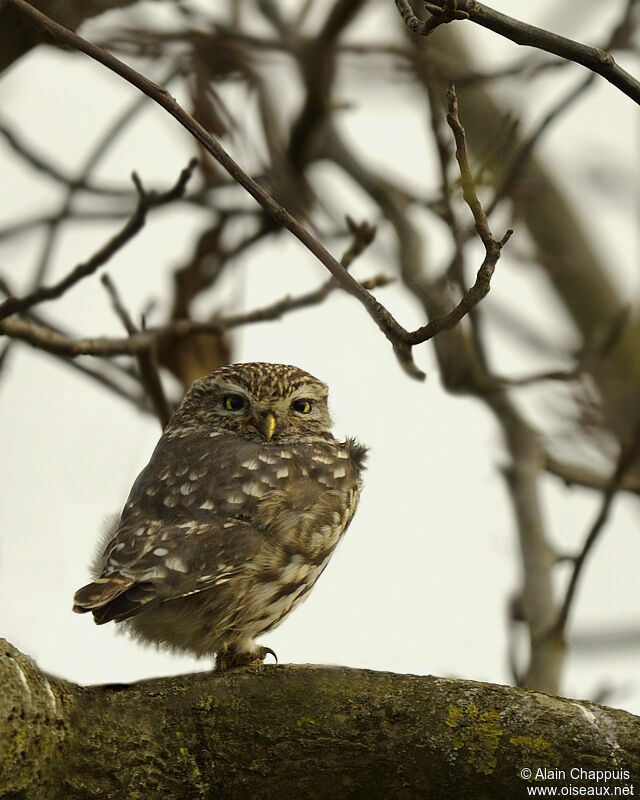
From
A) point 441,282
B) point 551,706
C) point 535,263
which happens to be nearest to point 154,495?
point 441,282

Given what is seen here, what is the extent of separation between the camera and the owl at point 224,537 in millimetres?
3668

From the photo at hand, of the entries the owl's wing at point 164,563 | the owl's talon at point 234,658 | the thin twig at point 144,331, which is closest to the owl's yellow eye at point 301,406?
the thin twig at point 144,331

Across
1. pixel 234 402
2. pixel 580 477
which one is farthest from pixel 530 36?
pixel 234 402

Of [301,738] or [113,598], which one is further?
[113,598]

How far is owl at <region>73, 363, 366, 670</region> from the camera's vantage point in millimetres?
3668

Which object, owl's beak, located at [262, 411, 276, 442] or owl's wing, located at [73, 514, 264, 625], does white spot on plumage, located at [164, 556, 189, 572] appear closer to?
owl's wing, located at [73, 514, 264, 625]

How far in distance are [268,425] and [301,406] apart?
15.7 inches

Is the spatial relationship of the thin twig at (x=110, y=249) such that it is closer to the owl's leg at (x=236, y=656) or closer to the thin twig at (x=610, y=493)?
the owl's leg at (x=236, y=656)

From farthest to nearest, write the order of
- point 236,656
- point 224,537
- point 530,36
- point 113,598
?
point 236,656
point 224,537
point 113,598
point 530,36

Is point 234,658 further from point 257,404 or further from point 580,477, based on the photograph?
point 580,477

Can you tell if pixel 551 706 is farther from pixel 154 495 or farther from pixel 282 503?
pixel 154 495

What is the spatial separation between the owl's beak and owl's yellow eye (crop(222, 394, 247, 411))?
7.5 inches

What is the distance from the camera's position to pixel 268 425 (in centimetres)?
484

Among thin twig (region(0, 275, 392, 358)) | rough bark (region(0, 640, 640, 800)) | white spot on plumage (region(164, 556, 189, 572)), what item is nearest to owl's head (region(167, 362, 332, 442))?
thin twig (region(0, 275, 392, 358))
